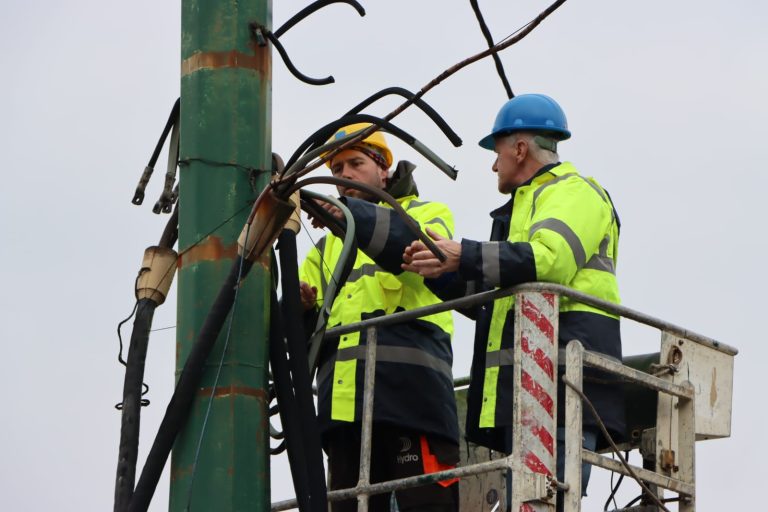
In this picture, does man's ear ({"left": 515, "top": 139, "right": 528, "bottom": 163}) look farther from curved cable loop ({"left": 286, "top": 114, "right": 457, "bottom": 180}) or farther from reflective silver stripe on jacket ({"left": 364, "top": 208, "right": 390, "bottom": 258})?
curved cable loop ({"left": 286, "top": 114, "right": 457, "bottom": 180})

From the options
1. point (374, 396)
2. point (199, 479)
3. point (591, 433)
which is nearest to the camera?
point (199, 479)

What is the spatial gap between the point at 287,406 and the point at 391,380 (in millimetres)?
1796

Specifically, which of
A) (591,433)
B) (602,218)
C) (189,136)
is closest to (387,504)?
(591,433)

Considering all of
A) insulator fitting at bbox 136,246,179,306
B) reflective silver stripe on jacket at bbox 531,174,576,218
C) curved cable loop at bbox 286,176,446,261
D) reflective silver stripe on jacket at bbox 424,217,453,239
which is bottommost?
insulator fitting at bbox 136,246,179,306

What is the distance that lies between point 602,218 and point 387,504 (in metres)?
1.81

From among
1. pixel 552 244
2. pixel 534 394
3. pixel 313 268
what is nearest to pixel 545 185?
pixel 552 244

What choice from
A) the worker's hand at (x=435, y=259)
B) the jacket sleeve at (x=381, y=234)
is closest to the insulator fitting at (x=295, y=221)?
the worker's hand at (x=435, y=259)

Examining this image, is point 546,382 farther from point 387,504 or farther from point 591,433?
point 387,504

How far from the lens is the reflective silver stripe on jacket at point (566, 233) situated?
6527 millimetres

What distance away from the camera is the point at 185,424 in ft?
17.2

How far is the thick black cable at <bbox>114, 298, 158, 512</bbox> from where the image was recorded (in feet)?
17.2

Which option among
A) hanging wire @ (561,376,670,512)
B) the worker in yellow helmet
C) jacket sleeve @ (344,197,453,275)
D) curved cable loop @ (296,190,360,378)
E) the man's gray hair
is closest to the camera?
curved cable loop @ (296,190,360,378)

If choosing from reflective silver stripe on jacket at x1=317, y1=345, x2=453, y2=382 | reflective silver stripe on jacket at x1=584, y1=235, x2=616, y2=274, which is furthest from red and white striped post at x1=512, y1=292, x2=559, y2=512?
reflective silver stripe on jacket at x1=317, y1=345, x2=453, y2=382

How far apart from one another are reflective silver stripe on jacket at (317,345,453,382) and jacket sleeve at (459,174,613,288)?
944 mm
